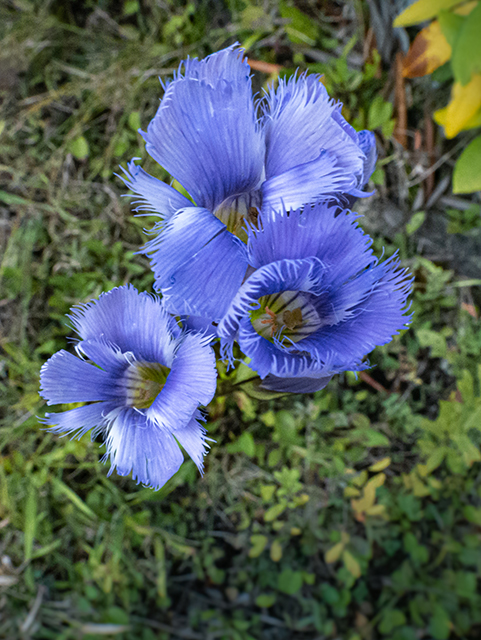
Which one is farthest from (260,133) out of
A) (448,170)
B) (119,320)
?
(448,170)

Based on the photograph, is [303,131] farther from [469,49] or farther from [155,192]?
[469,49]

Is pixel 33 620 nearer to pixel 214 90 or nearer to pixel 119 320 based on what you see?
pixel 119 320

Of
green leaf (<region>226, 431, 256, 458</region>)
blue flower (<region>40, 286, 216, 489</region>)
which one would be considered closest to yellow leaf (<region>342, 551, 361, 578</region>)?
green leaf (<region>226, 431, 256, 458</region>)

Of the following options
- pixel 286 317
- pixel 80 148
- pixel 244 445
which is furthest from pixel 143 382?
pixel 80 148

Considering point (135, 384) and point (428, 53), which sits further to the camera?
point (428, 53)

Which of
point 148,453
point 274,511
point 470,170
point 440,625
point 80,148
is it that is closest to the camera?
point 148,453

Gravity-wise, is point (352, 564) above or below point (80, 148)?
below
